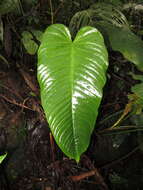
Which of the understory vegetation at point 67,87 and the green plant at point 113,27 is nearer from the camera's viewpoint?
the understory vegetation at point 67,87

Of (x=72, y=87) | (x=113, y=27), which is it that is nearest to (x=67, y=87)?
(x=72, y=87)

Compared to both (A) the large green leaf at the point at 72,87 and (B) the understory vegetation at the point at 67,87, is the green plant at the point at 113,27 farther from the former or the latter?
(A) the large green leaf at the point at 72,87

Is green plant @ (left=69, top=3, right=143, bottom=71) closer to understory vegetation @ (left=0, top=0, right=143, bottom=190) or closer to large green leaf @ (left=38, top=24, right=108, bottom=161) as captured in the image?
understory vegetation @ (left=0, top=0, right=143, bottom=190)

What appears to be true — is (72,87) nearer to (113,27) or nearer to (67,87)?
(67,87)

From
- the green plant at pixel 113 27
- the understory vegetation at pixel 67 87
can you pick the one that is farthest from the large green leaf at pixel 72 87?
the green plant at pixel 113 27

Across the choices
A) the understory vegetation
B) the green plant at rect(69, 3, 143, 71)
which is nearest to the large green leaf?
the understory vegetation

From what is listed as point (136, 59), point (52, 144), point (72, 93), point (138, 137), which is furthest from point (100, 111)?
point (72, 93)

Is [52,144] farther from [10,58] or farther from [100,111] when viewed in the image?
[10,58]
